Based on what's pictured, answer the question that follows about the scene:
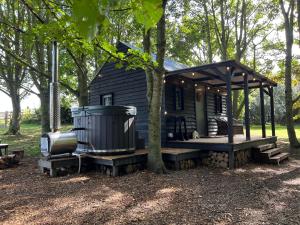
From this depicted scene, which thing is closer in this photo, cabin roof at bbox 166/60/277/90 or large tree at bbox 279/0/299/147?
cabin roof at bbox 166/60/277/90

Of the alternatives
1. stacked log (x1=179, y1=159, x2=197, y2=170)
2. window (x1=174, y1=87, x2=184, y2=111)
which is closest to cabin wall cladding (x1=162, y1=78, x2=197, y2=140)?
window (x1=174, y1=87, x2=184, y2=111)

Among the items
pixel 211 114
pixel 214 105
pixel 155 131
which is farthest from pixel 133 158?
pixel 214 105

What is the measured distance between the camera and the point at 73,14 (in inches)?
30.7

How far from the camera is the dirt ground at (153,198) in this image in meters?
3.56

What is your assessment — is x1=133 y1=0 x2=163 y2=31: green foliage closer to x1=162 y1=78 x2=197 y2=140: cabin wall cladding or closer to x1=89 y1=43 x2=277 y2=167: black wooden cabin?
x1=89 y1=43 x2=277 y2=167: black wooden cabin

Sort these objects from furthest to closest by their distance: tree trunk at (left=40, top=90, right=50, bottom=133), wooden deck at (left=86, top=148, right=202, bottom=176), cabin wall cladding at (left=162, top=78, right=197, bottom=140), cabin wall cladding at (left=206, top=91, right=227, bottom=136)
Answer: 1. cabin wall cladding at (left=206, top=91, right=227, bottom=136)
2. tree trunk at (left=40, top=90, right=50, bottom=133)
3. cabin wall cladding at (left=162, top=78, right=197, bottom=140)
4. wooden deck at (left=86, top=148, right=202, bottom=176)

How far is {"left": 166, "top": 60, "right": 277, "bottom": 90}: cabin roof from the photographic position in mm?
7431

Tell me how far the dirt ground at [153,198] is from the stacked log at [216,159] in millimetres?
821

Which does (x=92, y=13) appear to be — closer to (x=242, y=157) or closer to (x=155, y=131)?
(x=155, y=131)

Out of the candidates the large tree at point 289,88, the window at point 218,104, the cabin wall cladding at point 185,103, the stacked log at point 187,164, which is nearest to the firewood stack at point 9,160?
the cabin wall cladding at point 185,103

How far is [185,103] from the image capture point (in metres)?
10.0

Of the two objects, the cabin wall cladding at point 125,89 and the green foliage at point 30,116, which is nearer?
the cabin wall cladding at point 125,89

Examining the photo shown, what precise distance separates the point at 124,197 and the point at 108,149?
7.94ft

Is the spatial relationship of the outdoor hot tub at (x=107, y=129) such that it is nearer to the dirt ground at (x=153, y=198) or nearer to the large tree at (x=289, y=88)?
the dirt ground at (x=153, y=198)
